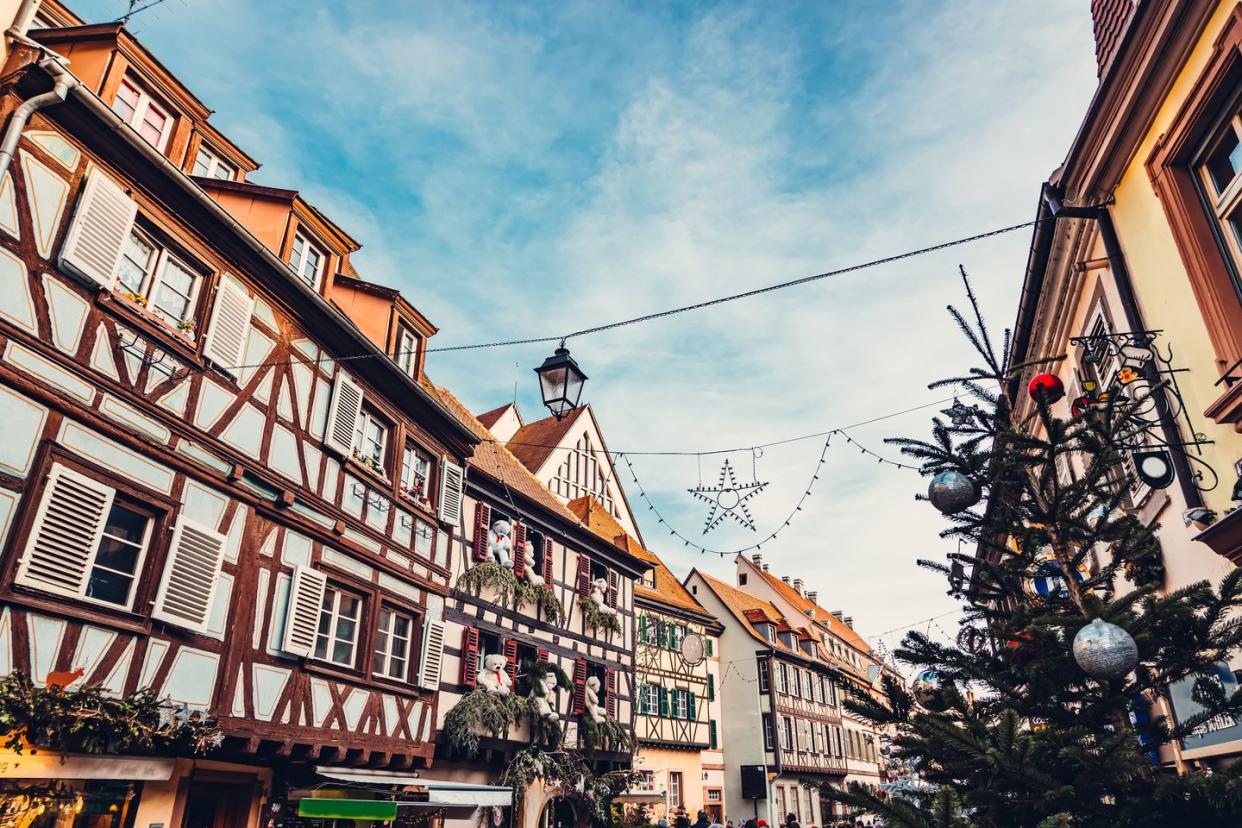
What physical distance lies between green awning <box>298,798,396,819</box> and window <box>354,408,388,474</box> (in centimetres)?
481

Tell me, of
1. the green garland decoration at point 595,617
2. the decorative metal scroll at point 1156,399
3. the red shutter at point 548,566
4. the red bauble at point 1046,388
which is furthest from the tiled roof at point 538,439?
the red bauble at point 1046,388

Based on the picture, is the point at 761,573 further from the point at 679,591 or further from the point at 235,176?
the point at 235,176

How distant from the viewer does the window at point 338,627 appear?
37.0 ft

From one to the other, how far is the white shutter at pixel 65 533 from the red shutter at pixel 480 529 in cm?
921

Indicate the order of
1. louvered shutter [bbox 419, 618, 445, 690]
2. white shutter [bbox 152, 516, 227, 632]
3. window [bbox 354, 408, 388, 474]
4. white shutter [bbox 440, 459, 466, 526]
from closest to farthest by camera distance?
Result: white shutter [bbox 152, 516, 227, 632], window [bbox 354, 408, 388, 474], louvered shutter [bbox 419, 618, 445, 690], white shutter [bbox 440, 459, 466, 526]

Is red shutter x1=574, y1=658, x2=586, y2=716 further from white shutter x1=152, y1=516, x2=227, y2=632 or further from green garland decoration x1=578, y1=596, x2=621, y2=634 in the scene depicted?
white shutter x1=152, y1=516, x2=227, y2=632

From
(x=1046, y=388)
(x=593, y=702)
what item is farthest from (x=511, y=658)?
(x=1046, y=388)

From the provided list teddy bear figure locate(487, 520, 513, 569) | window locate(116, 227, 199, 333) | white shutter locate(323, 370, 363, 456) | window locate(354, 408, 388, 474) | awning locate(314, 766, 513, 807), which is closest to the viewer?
window locate(116, 227, 199, 333)

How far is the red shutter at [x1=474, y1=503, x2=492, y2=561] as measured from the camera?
16812mm

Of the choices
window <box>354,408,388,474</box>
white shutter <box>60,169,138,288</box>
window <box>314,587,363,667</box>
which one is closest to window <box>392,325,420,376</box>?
window <box>354,408,388,474</box>

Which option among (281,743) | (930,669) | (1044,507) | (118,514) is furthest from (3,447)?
(1044,507)

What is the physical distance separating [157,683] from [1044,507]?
27.5 ft

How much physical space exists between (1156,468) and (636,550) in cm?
2291

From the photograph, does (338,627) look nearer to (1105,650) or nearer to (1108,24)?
(1105,650)
